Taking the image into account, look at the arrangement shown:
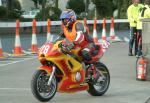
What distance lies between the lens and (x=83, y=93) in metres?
10.3

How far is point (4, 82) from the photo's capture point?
11750mm

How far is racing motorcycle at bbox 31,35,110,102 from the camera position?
29.6 ft

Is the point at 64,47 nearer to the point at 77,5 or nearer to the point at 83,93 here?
the point at 83,93

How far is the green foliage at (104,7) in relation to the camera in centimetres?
4875

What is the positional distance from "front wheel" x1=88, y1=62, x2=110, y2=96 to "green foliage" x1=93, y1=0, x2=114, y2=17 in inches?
1519

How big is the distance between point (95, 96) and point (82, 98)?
1.31 ft

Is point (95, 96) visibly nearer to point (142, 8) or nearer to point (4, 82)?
point (4, 82)

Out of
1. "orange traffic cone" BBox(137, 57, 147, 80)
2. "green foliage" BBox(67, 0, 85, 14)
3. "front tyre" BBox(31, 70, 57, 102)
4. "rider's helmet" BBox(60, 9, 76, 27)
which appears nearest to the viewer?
"front tyre" BBox(31, 70, 57, 102)

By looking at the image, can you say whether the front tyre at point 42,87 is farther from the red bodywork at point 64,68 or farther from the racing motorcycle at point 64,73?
the red bodywork at point 64,68

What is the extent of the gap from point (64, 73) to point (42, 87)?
19.2 inches

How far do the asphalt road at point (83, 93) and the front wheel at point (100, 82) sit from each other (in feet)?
0.36

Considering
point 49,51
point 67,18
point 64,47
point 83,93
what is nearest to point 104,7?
point 83,93

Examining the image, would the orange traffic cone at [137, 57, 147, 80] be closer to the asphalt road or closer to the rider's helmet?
the asphalt road

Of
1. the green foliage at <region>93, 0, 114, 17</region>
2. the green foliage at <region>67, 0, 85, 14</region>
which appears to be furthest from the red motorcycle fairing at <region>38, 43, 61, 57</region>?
the green foliage at <region>67, 0, 85, 14</region>
